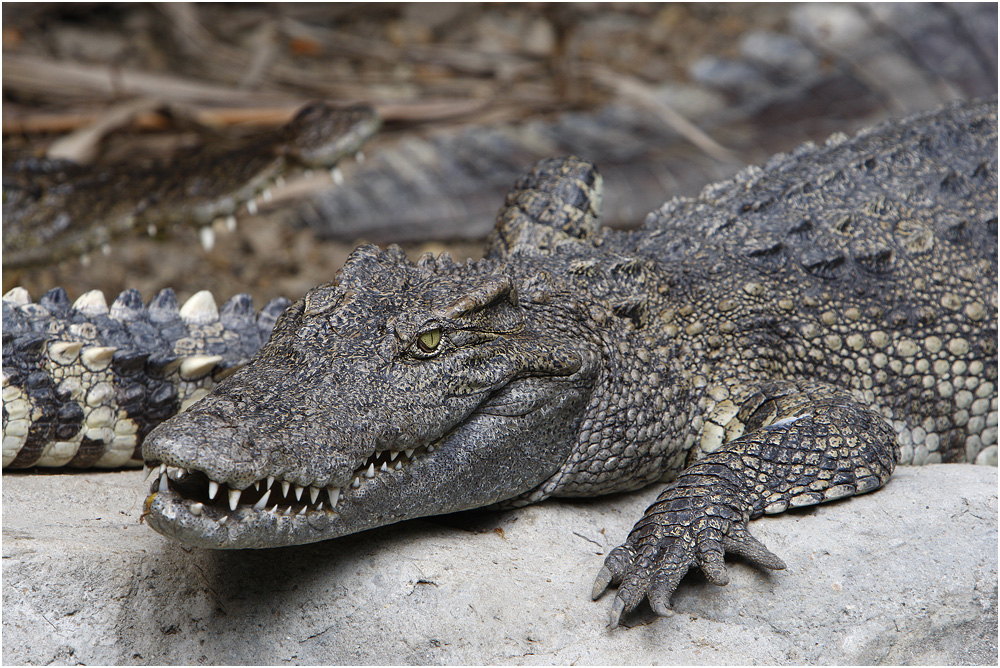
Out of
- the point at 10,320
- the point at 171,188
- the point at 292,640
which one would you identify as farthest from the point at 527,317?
the point at 171,188

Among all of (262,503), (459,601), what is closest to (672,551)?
(459,601)

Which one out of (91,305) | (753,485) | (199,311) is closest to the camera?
(753,485)

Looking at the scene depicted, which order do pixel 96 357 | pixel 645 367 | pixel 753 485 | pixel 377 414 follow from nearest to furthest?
pixel 377 414
pixel 753 485
pixel 645 367
pixel 96 357

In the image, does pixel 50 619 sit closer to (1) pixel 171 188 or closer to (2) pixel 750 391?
(2) pixel 750 391

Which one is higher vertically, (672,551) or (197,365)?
(672,551)

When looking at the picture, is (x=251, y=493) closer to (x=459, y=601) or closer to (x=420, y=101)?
(x=459, y=601)

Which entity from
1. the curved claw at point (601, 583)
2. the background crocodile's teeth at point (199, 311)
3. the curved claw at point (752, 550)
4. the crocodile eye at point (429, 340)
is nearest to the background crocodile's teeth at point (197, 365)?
the background crocodile's teeth at point (199, 311)
